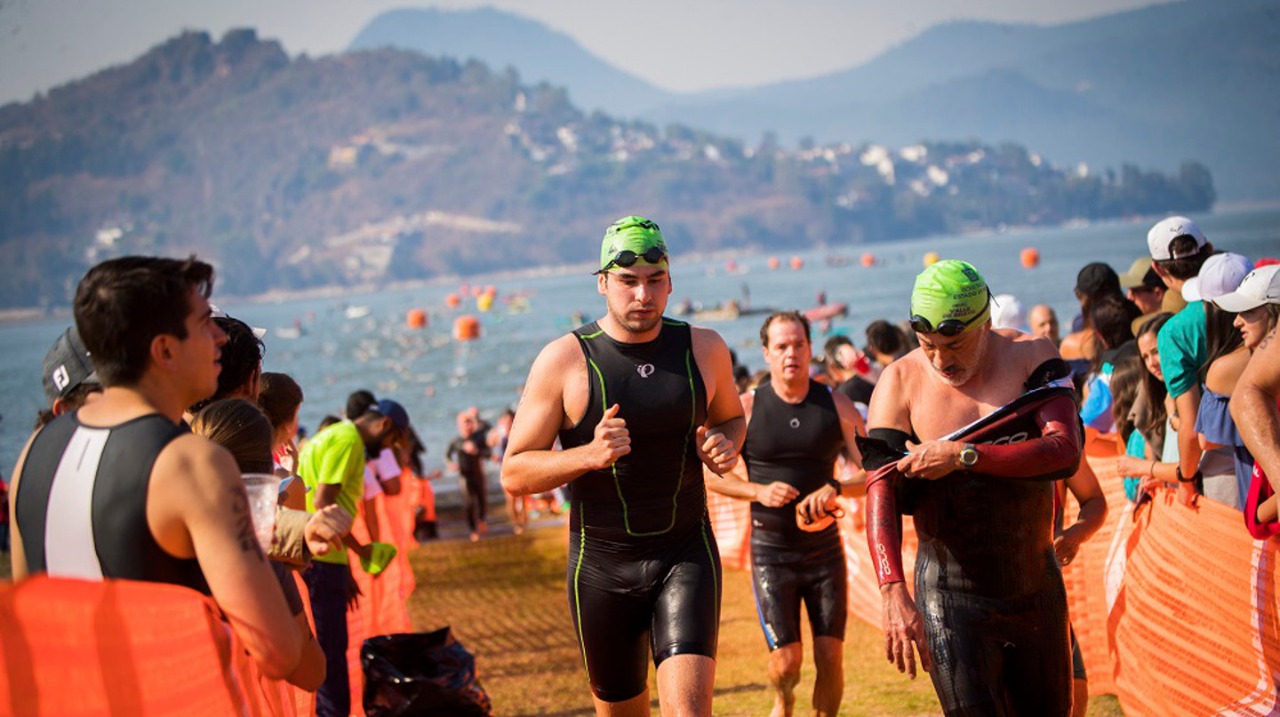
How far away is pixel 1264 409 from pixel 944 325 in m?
1.06

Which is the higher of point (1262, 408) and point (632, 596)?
point (1262, 408)

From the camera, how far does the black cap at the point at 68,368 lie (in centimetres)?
368

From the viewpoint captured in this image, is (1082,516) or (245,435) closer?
(245,435)

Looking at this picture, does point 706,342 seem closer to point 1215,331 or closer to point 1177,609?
point 1177,609

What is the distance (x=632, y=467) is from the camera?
442 centimetres

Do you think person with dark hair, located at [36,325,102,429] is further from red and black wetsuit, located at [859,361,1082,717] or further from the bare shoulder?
red and black wetsuit, located at [859,361,1082,717]

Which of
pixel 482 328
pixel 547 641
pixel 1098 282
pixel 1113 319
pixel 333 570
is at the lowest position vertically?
pixel 482 328

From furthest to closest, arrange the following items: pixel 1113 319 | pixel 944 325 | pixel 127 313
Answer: pixel 1113 319, pixel 944 325, pixel 127 313

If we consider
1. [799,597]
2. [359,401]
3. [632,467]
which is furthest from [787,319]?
[359,401]

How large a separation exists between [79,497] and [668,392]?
224 centimetres

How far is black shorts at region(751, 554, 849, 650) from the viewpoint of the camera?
6.21 meters

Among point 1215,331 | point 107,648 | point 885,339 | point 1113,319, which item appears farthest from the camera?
point 885,339

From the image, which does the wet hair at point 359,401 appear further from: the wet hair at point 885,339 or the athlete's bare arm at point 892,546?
the athlete's bare arm at point 892,546

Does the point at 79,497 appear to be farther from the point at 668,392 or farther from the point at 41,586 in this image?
the point at 668,392
